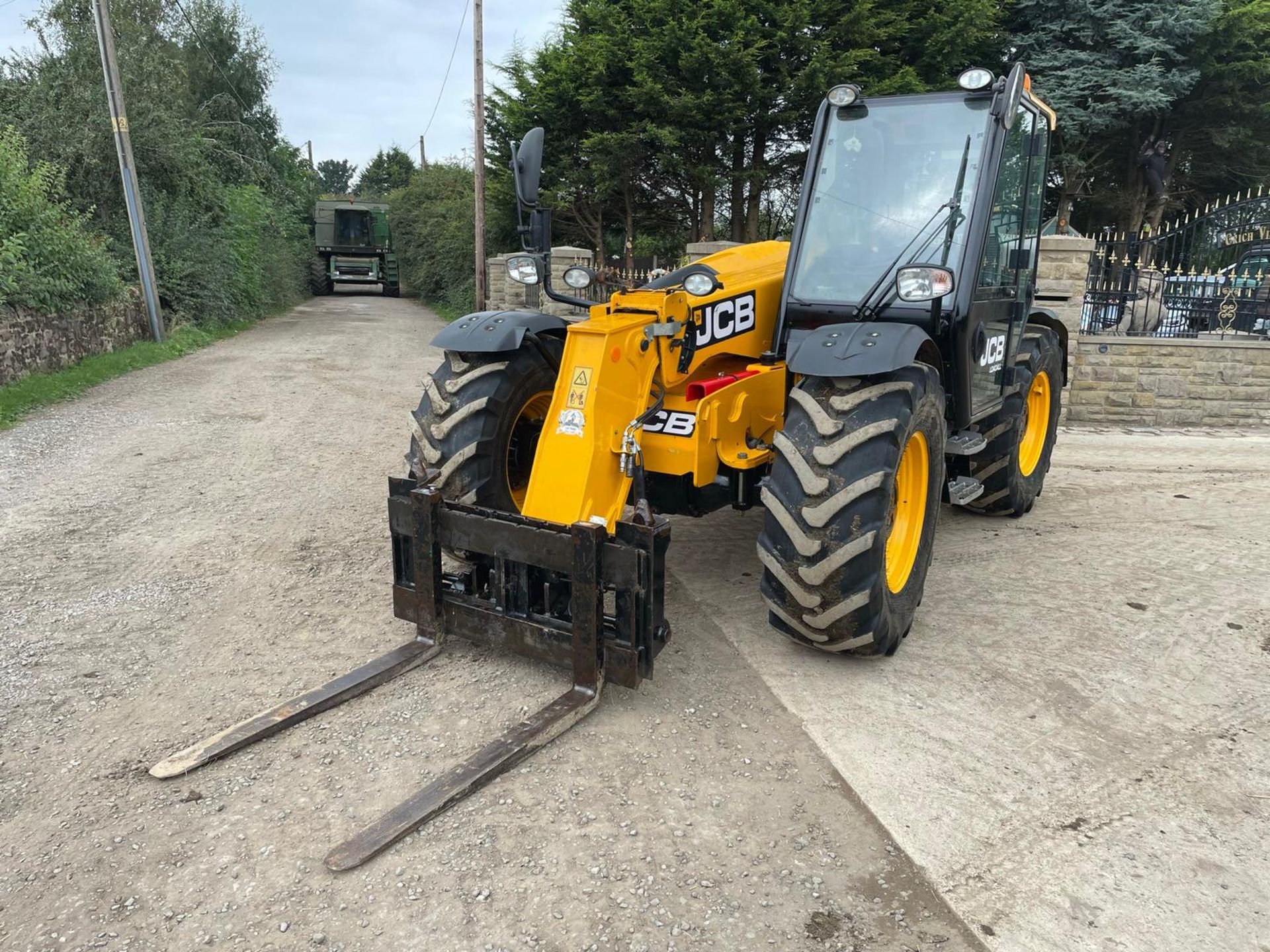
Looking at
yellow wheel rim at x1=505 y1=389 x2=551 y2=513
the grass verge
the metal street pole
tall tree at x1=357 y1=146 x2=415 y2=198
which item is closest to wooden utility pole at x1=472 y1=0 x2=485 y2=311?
the metal street pole

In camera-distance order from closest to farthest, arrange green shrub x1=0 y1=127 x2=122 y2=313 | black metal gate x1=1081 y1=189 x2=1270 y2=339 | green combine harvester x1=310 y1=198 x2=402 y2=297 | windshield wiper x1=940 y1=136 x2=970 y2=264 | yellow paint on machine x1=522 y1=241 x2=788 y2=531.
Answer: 1. yellow paint on machine x1=522 y1=241 x2=788 y2=531
2. windshield wiper x1=940 y1=136 x2=970 y2=264
3. black metal gate x1=1081 y1=189 x2=1270 y2=339
4. green shrub x1=0 y1=127 x2=122 y2=313
5. green combine harvester x1=310 y1=198 x2=402 y2=297

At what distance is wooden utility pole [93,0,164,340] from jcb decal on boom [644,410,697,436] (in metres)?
12.8

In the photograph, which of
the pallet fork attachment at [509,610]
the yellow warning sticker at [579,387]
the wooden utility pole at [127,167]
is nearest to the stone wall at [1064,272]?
the yellow warning sticker at [579,387]

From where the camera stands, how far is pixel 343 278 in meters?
31.4

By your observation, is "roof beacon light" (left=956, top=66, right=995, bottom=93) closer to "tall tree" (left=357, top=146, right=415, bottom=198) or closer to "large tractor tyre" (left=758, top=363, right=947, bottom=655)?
"large tractor tyre" (left=758, top=363, right=947, bottom=655)

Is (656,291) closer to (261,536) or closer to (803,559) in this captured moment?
(803,559)

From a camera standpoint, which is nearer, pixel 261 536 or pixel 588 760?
pixel 588 760

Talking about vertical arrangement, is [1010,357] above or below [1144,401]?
above

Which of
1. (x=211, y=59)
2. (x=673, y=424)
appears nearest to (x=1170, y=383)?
(x=673, y=424)

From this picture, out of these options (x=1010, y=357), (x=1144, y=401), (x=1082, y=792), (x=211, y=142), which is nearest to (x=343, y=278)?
(x=211, y=142)

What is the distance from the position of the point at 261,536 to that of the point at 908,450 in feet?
12.9

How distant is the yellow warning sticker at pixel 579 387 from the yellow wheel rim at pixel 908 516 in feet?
4.97

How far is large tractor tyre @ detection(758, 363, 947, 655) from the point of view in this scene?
343 cm

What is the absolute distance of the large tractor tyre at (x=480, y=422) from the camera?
4074mm
